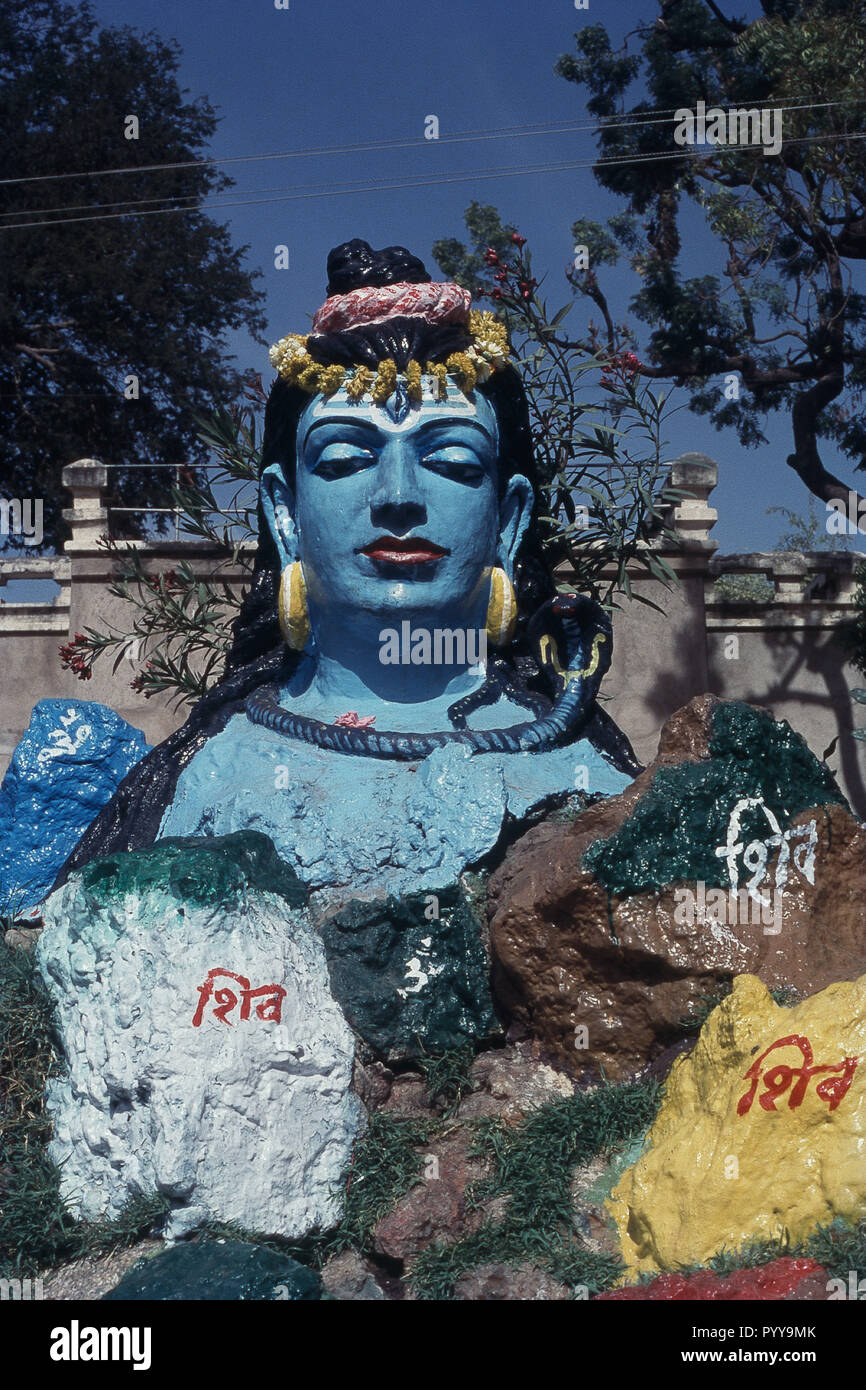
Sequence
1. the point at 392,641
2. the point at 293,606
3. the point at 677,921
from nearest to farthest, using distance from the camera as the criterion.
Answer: the point at 677,921, the point at 392,641, the point at 293,606

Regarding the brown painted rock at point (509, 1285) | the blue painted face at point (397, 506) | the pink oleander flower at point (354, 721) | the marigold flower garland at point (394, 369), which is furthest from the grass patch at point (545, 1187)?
the marigold flower garland at point (394, 369)

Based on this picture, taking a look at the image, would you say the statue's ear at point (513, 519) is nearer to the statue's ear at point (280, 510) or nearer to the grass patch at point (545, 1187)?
the statue's ear at point (280, 510)

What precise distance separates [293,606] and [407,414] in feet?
2.63

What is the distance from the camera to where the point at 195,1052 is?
3748 mm

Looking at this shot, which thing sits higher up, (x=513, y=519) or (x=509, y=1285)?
(x=513, y=519)

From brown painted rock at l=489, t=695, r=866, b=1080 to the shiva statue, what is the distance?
48 centimetres

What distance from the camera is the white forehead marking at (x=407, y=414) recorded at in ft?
16.2

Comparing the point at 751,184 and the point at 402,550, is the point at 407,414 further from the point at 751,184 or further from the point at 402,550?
the point at 751,184

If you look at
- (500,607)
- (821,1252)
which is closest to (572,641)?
(500,607)

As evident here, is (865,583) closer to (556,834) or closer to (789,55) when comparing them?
(789,55)

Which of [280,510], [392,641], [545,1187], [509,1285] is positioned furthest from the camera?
[280,510]

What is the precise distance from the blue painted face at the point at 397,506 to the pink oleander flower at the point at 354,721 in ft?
1.11

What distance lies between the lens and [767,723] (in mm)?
4227

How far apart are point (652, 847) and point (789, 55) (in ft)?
30.3
